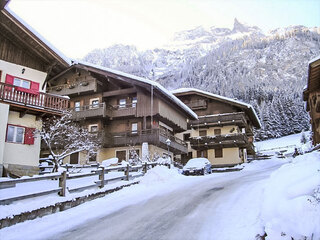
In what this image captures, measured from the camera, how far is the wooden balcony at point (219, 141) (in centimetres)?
4116

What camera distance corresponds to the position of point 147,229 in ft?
28.3

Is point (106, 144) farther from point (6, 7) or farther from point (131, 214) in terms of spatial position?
point (131, 214)

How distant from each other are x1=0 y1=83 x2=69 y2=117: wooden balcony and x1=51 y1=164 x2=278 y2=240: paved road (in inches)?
416

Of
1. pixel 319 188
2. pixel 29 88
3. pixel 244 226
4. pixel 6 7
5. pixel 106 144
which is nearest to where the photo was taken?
pixel 319 188

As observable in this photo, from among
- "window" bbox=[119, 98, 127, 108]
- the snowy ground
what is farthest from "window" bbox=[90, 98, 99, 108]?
the snowy ground

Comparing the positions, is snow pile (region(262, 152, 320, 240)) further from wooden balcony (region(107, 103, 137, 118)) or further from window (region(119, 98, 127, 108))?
window (region(119, 98, 127, 108))

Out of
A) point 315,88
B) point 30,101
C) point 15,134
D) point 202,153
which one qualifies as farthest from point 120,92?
point 315,88

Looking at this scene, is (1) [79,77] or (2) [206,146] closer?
(1) [79,77]

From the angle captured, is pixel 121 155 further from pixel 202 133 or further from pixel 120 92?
pixel 202 133

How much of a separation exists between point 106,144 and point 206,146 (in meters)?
16.0

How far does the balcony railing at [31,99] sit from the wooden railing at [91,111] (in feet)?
34.7

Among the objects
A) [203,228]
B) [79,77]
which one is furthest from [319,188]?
[79,77]

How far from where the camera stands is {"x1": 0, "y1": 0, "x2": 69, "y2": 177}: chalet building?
18484 mm

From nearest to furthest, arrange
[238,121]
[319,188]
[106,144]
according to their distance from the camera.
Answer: [319,188], [106,144], [238,121]
